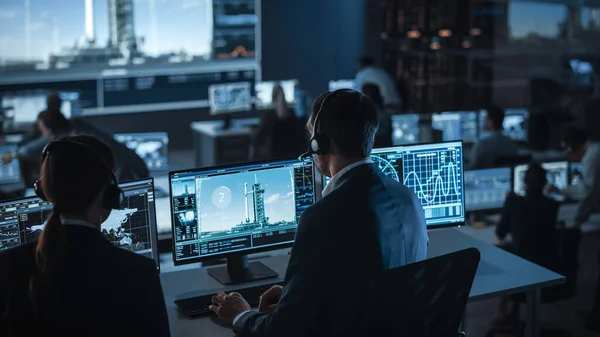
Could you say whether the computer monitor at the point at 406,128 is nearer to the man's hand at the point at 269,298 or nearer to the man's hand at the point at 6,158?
the man's hand at the point at 6,158

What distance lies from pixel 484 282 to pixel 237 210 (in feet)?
3.13

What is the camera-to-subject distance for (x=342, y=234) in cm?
206

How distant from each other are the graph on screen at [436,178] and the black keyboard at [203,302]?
79 centimetres

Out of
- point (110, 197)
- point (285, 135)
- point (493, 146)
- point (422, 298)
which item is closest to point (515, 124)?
point (493, 146)

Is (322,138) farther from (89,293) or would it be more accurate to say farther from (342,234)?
(89,293)

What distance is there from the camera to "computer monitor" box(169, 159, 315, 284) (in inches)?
109

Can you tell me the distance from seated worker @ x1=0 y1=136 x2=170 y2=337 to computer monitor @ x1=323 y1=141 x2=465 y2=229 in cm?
148

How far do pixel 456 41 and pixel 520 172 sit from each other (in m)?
5.80

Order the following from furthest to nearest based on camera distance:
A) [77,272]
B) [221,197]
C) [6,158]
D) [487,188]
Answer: [6,158], [487,188], [221,197], [77,272]

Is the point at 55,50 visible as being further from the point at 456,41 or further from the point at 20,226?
the point at 20,226

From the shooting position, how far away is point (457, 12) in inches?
384

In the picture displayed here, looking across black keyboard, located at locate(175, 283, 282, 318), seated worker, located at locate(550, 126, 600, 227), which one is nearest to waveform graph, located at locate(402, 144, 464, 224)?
black keyboard, located at locate(175, 283, 282, 318)

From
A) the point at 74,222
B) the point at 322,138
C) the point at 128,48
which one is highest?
the point at 128,48

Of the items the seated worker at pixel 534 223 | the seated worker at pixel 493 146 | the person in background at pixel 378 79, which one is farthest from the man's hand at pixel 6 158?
the person in background at pixel 378 79
